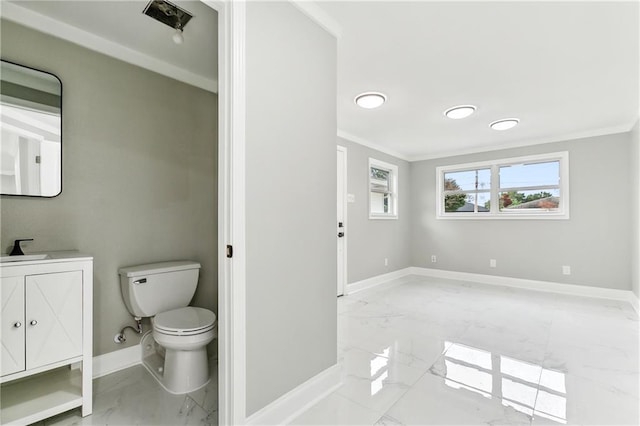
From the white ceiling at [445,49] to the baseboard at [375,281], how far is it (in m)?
2.39

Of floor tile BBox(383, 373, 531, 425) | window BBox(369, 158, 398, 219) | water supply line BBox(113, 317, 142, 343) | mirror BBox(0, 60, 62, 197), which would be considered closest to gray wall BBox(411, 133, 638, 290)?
window BBox(369, 158, 398, 219)

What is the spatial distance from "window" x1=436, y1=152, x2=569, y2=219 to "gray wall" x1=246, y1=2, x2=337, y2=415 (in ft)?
13.4

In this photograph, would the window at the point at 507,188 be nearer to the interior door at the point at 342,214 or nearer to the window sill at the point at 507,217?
the window sill at the point at 507,217

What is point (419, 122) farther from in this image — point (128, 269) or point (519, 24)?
point (128, 269)

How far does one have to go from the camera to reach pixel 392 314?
10.9 feet

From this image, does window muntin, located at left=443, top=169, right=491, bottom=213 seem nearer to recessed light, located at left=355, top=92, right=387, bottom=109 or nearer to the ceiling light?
the ceiling light

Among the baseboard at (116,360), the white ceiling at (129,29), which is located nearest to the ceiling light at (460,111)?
the white ceiling at (129,29)

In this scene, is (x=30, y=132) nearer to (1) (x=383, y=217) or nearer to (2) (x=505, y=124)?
(1) (x=383, y=217)

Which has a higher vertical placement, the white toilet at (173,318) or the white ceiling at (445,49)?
the white ceiling at (445,49)

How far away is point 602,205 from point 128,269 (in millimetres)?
5594

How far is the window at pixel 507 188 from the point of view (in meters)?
4.43

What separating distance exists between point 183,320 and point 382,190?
12.9 ft

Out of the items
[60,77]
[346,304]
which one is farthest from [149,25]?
[346,304]

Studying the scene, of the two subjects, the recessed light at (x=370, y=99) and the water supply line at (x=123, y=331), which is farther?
the recessed light at (x=370, y=99)
